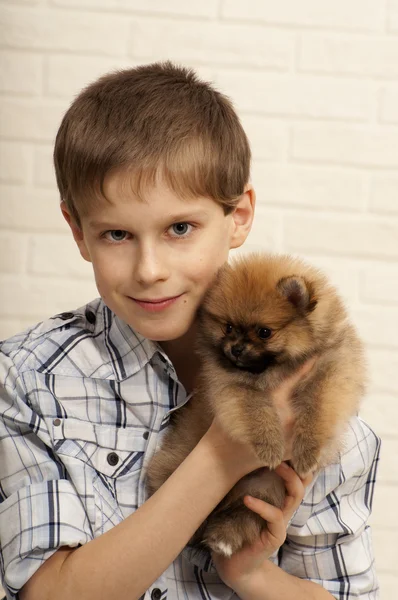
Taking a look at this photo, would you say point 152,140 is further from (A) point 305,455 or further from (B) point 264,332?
(A) point 305,455

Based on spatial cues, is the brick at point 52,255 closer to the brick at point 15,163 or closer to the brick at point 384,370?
the brick at point 15,163

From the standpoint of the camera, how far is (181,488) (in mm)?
1396

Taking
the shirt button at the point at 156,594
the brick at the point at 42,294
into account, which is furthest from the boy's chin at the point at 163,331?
the brick at the point at 42,294

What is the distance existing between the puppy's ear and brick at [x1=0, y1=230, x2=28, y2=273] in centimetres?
120

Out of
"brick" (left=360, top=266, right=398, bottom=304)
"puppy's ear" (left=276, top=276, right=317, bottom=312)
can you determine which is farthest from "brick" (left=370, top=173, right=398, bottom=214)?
"puppy's ear" (left=276, top=276, right=317, bottom=312)

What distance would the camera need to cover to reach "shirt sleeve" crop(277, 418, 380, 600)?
1.59 m

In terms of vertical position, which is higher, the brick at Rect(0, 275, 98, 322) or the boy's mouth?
the boy's mouth

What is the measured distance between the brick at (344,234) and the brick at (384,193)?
36 mm

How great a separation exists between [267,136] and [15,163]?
799mm

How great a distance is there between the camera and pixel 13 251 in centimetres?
241

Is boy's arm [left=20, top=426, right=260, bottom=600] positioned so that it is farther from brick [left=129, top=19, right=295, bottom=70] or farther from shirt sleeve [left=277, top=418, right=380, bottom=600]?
brick [left=129, top=19, right=295, bottom=70]

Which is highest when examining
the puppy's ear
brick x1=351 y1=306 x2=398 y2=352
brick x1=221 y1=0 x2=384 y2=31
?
brick x1=221 y1=0 x2=384 y2=31

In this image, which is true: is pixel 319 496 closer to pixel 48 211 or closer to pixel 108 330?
pixel 108 330

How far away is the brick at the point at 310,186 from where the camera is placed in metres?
2.40
